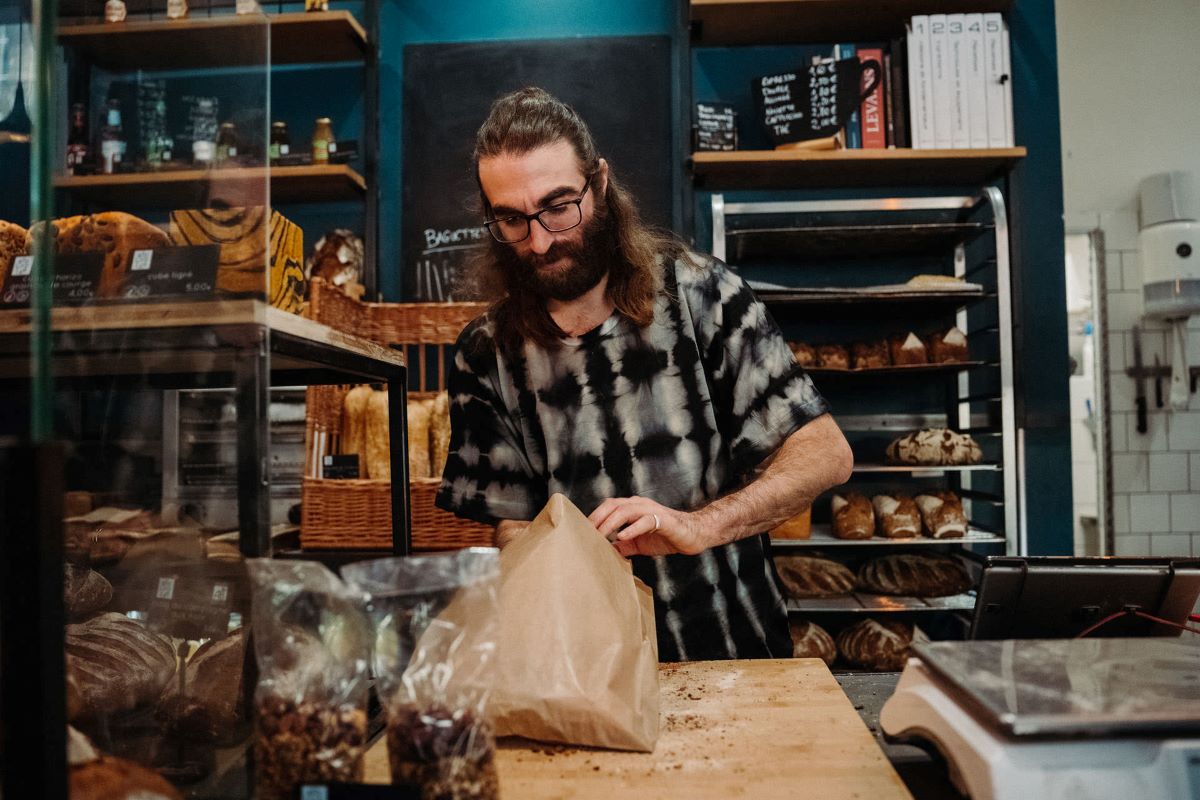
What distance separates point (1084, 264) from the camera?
4.17m

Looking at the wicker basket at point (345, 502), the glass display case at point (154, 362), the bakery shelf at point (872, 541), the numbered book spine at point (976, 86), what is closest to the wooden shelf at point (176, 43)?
the glass display case at point (154, 362)

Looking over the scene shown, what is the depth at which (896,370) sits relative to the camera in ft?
8.72

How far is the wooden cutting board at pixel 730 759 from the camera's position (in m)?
0.78

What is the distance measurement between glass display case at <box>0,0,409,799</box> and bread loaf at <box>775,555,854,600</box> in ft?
6.49

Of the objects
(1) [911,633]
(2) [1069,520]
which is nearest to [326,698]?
(1) [911,633]

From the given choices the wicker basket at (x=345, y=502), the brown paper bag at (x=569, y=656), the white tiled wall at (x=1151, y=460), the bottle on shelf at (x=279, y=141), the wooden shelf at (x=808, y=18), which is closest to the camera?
the brown paper bag at (x=569, y=656)

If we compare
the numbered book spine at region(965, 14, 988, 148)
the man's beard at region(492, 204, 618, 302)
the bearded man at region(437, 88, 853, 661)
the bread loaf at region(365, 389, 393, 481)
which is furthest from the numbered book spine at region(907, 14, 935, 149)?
the bread loaf at region(365, 389, 393, 481)

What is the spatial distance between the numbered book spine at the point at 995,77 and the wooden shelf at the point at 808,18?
164 millimetres

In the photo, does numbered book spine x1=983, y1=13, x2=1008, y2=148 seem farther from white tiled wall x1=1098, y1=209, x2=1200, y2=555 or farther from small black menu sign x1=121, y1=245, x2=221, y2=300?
small black menu sign x1=121, y1=245, x2=221, y2=300

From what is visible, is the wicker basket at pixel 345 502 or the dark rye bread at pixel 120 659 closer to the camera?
the dark rye bread at pixel 120 659

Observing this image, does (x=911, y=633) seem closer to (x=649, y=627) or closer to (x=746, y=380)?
(x=746, y=380)

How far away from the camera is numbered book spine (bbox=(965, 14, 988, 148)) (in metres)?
2.67

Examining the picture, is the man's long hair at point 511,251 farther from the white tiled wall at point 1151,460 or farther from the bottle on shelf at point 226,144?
the white tiled wall at point 1151,460

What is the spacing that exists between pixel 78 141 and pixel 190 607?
18.3 inches
